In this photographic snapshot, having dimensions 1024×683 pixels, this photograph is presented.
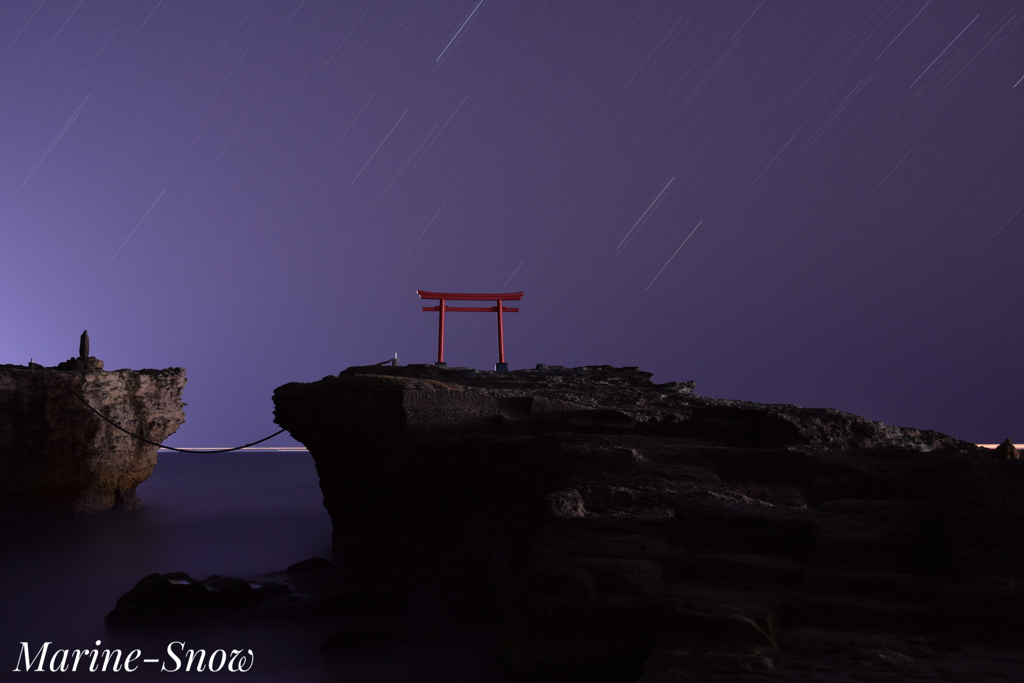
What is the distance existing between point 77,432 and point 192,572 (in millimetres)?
5388

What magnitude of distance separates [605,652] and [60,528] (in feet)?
49.3

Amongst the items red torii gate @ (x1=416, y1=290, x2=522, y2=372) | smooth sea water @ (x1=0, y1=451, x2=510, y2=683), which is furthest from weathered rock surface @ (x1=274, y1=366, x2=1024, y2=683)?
red torii gate @ (x1=416, y1=290, x2=522, y2=372)

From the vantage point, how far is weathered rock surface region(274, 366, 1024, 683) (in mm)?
3488

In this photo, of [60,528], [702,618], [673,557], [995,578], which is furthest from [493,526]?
[60,528]

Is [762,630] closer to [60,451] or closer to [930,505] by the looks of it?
[930,505]

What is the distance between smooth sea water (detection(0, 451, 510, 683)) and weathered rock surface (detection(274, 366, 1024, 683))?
3.92 feet

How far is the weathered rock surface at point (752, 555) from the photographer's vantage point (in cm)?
349

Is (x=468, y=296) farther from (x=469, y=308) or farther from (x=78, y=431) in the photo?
(x=78, y=431)

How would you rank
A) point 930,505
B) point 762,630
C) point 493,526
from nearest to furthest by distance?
point 762,630
point 930,505
point 493,526

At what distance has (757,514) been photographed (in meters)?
4.42

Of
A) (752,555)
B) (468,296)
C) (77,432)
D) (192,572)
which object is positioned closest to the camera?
(752,555)

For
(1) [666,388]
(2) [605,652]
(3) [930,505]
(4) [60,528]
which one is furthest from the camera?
(4) [60,528]

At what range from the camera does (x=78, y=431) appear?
15.3 m

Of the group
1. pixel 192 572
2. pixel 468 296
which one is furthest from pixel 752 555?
pixel 468 296
